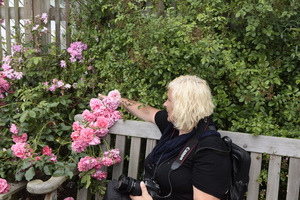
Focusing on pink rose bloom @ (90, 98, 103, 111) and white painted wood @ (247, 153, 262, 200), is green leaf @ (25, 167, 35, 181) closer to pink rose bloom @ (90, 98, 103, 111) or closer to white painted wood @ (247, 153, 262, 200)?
pink rose bloom @ (90, 98, 103, 111)

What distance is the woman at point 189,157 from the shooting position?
1.58 metres

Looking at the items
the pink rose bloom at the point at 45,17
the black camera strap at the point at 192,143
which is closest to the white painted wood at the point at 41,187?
the black camera strap at the point at 192,143

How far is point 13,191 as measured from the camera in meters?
1.90

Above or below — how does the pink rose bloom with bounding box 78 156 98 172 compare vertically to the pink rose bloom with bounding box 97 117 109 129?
below

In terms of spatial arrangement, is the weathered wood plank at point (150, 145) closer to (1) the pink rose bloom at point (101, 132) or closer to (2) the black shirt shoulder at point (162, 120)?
(2) the black shirt shoulder at point (162, 120)

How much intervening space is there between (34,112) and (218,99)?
1342 millimetres

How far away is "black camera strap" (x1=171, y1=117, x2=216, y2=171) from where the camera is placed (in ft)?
5.61

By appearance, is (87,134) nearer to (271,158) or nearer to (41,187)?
(41,187)

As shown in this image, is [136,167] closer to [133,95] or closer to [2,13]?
[133,95]

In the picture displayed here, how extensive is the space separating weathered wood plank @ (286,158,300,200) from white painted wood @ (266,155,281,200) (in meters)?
0.07

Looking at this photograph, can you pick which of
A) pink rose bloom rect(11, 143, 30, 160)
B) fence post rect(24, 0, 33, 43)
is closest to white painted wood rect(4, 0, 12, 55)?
fence post rect(24, 0, 33, 43)

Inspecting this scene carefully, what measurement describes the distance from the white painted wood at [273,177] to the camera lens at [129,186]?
2.74 ft

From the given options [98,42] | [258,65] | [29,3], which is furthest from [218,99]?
[29,3]

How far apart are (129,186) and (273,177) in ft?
3.02
